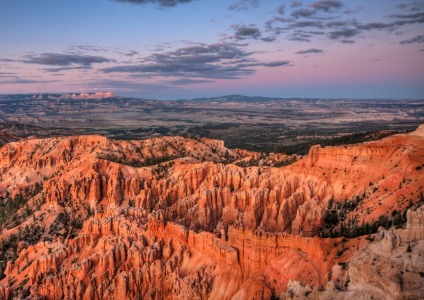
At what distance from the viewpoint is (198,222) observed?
181ft

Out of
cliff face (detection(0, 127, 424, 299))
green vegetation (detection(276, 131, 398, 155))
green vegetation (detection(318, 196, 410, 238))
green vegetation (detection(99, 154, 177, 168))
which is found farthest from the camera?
green vegetation (detection(99, 154, 177, 168))

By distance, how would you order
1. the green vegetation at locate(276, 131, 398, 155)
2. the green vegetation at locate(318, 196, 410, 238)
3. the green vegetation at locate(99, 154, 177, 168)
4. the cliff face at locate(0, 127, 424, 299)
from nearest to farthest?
the green vegetation at locate(318, 196, 410, 238), the cliff face at locate(0, 127, 424, 299), the green vegetation at locate(276, 131, 398, 155), the green vegetation at locate(99, 154, 177, 168)

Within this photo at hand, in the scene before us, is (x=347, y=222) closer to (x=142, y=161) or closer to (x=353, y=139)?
(x=353, y=139)

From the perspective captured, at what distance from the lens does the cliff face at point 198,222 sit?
128 feet

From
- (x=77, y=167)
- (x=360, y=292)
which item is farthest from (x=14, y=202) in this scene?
(x=360, y=292)

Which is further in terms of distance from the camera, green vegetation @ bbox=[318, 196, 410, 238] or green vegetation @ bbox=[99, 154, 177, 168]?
green vegetation @ bbox=[99, 154, 177, 168]

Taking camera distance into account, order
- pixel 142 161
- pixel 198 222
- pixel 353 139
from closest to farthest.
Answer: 1. pixel 198 222
2. pixel 353 139
3. pixel 142 161

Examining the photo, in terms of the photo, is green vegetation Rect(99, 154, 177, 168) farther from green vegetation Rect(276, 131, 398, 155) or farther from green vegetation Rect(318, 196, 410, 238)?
green vegetation Rect(318, 196, 410, 238)

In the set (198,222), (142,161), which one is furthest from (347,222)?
(142,161)

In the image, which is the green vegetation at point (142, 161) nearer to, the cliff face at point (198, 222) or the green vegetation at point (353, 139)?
the cliff face at point (198, 222)

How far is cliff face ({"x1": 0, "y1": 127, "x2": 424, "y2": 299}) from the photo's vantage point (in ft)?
128

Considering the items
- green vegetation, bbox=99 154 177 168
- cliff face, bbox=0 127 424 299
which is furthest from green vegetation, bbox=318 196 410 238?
green vegetation, bbox=99 154 177 168

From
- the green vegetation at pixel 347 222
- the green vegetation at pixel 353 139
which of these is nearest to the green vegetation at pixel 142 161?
the green vegetation at pixel 353 139

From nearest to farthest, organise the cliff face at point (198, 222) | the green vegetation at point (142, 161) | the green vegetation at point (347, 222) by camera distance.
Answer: the green vegetation at point (347, 222)
the cliff face at point (198, 222)
the green vegetation at point (142, 161)
